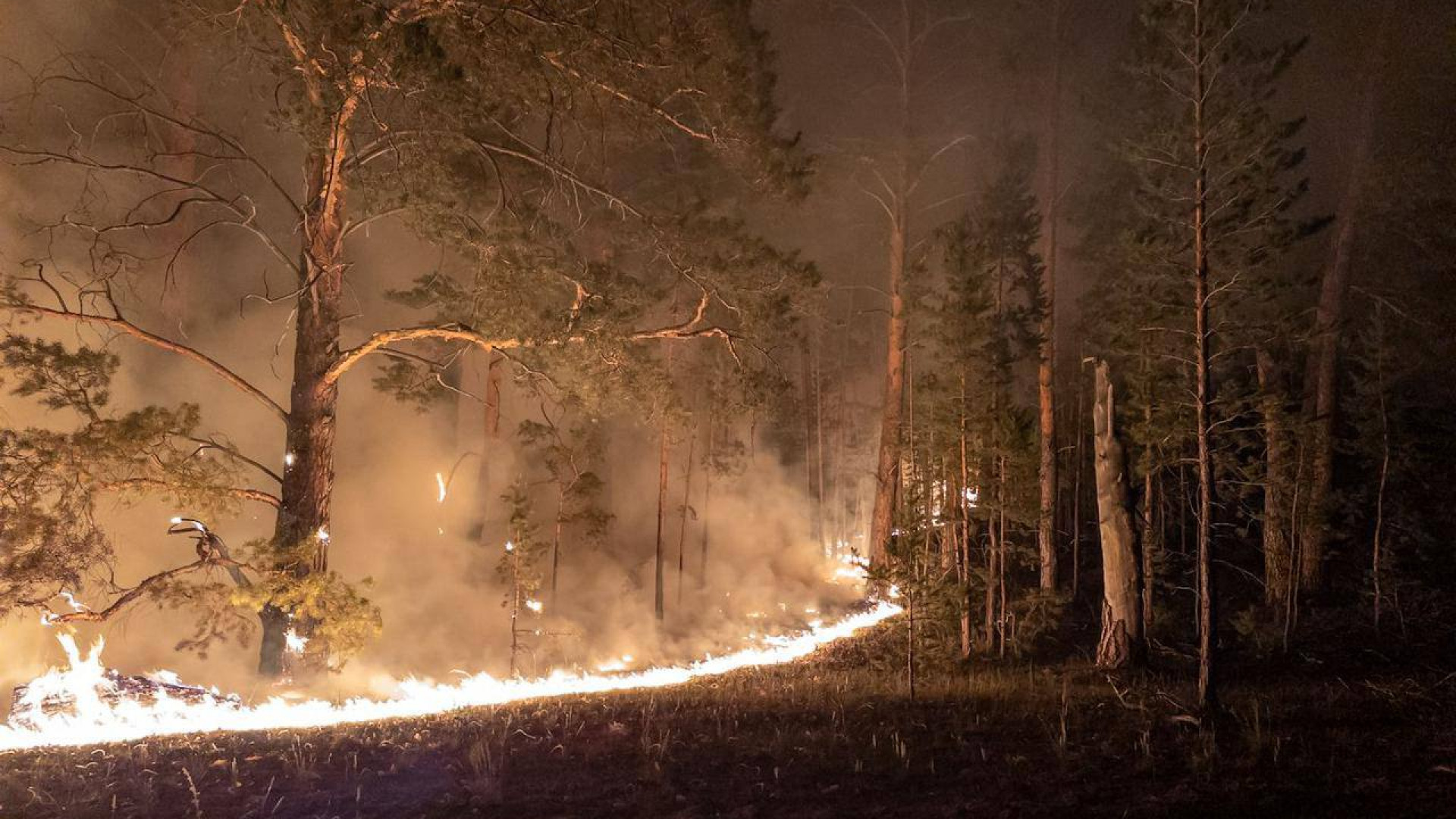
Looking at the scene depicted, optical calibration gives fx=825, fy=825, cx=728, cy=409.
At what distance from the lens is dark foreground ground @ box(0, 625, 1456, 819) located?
5.18 metres

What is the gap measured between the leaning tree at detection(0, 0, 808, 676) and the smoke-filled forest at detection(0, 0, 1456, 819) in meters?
0.09

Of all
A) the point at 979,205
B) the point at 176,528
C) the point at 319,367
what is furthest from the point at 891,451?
the point at 176,528

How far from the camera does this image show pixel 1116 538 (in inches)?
508

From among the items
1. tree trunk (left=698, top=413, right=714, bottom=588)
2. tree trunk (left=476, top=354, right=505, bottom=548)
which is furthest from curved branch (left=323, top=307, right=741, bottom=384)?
tree trunk (left=698, top=413, right=714, bottom=588)

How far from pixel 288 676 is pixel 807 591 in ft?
64.1

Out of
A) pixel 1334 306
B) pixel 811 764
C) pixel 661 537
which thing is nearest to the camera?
pixel 811 764

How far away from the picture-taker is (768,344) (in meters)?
14.8

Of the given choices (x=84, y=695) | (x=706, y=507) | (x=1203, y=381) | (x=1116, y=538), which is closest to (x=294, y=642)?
(x=84, y=695)

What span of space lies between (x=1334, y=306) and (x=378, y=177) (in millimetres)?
21168

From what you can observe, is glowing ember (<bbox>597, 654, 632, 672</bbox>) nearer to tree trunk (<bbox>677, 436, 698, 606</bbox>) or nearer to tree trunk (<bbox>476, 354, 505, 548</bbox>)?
tree trunk (<bbox>677, 436, 698, 606</bbox>)

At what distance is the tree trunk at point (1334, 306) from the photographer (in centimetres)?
1938

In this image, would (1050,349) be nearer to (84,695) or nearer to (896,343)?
(896,343)

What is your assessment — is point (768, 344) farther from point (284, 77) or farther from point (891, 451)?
point (891, 451)

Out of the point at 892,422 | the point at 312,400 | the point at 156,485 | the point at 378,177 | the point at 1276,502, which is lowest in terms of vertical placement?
the point at 156,485
